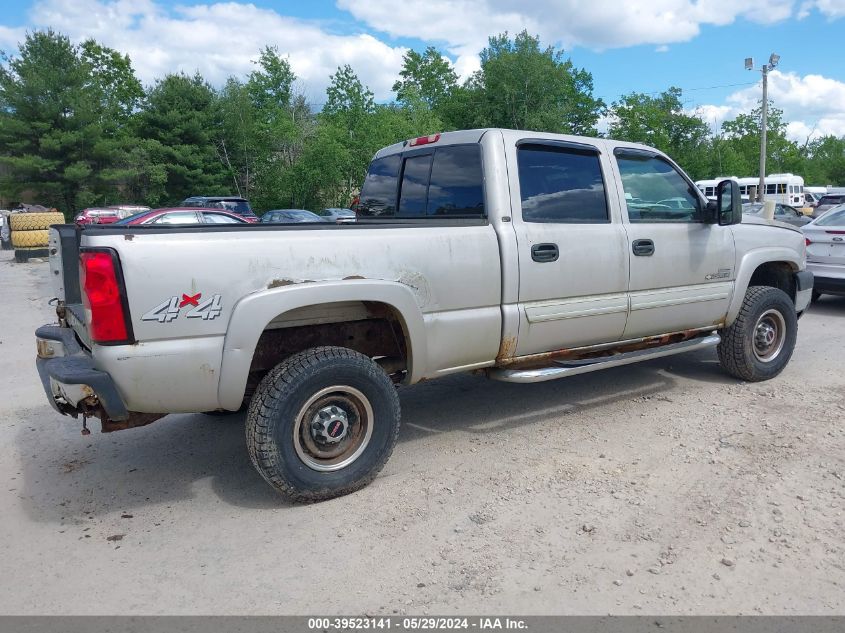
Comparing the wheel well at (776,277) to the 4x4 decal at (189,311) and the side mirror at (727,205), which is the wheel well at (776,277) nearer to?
the side mirror at (727,205)

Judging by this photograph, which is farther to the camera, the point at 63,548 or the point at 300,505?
the point at 300,505

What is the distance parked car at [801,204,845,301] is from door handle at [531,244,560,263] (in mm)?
6928

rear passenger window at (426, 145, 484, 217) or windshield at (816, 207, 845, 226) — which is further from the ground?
rear passenger window at (426, 145, 484, 217)

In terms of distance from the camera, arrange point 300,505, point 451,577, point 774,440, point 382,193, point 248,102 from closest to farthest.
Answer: point 451,577
point 300,505
point 774,440
point 382,193
point 248,102

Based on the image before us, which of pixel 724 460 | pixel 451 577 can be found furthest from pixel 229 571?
pixel 724 460

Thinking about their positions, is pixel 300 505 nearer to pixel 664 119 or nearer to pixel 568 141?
pixel 568 141

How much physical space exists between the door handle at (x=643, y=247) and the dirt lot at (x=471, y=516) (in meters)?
1.26

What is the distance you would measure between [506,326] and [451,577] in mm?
1739

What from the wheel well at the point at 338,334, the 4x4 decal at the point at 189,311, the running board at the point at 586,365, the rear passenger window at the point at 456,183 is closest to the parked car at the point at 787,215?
the running board at the point at 586,365

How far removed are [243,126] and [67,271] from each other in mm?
41927

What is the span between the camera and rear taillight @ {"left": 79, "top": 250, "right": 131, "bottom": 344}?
3189 mm

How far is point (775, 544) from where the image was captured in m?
3.37

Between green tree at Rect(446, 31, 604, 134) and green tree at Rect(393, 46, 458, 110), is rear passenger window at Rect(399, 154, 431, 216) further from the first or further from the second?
green tree at Rect(393, 46, 458, 110)

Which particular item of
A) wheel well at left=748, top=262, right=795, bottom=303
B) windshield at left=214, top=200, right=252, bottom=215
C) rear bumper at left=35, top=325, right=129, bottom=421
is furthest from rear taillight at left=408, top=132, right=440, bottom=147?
windshield at left=214, top=200, right=252, bottom=215
